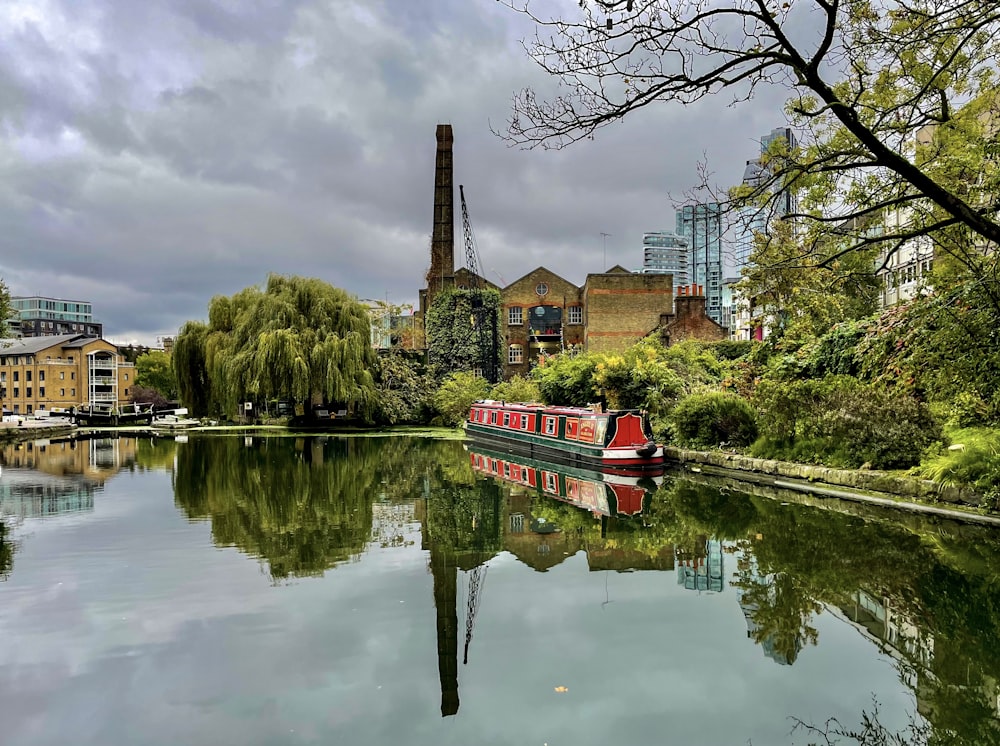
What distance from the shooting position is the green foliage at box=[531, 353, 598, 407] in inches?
822

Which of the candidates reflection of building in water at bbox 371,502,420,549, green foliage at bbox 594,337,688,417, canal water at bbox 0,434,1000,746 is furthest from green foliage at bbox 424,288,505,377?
canal water at bbox 0,434,1000,746

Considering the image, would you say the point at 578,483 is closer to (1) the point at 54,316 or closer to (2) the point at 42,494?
(2) the point at 42,494

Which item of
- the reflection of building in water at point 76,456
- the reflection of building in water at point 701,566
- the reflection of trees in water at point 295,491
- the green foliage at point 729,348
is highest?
the green foliage at point 729,348

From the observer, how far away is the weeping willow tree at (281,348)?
25625mm

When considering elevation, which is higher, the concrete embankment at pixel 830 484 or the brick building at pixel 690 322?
the brick building at pixel 690 322

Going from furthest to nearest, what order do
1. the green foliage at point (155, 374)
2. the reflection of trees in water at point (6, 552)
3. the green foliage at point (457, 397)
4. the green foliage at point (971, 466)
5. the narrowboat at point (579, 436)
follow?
the green foliage at point (155, 374) → the green foliage at point (457, 397) → the narrowboat at point (579, 436) → the green foliage at point (971, 466) → the reflection of trees in water at point (6, 552)

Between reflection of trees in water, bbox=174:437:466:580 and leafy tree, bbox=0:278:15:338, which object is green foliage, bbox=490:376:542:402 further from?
leafy tree, bbox=0:278:15:338

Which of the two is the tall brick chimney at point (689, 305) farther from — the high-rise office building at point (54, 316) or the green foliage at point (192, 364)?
the high-rise office building at point (54, 316)

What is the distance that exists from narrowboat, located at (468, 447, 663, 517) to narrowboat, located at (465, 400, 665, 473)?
1.12 ft

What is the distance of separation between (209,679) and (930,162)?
7.00 metres

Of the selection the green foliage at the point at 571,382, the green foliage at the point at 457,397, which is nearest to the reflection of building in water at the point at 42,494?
the green foliage at the point at 571,382

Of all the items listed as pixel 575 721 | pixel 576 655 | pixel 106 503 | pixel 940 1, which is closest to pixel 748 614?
pixel 576 655

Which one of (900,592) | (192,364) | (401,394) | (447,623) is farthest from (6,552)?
(192,364)

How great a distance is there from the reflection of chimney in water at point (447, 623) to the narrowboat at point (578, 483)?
343 cm
